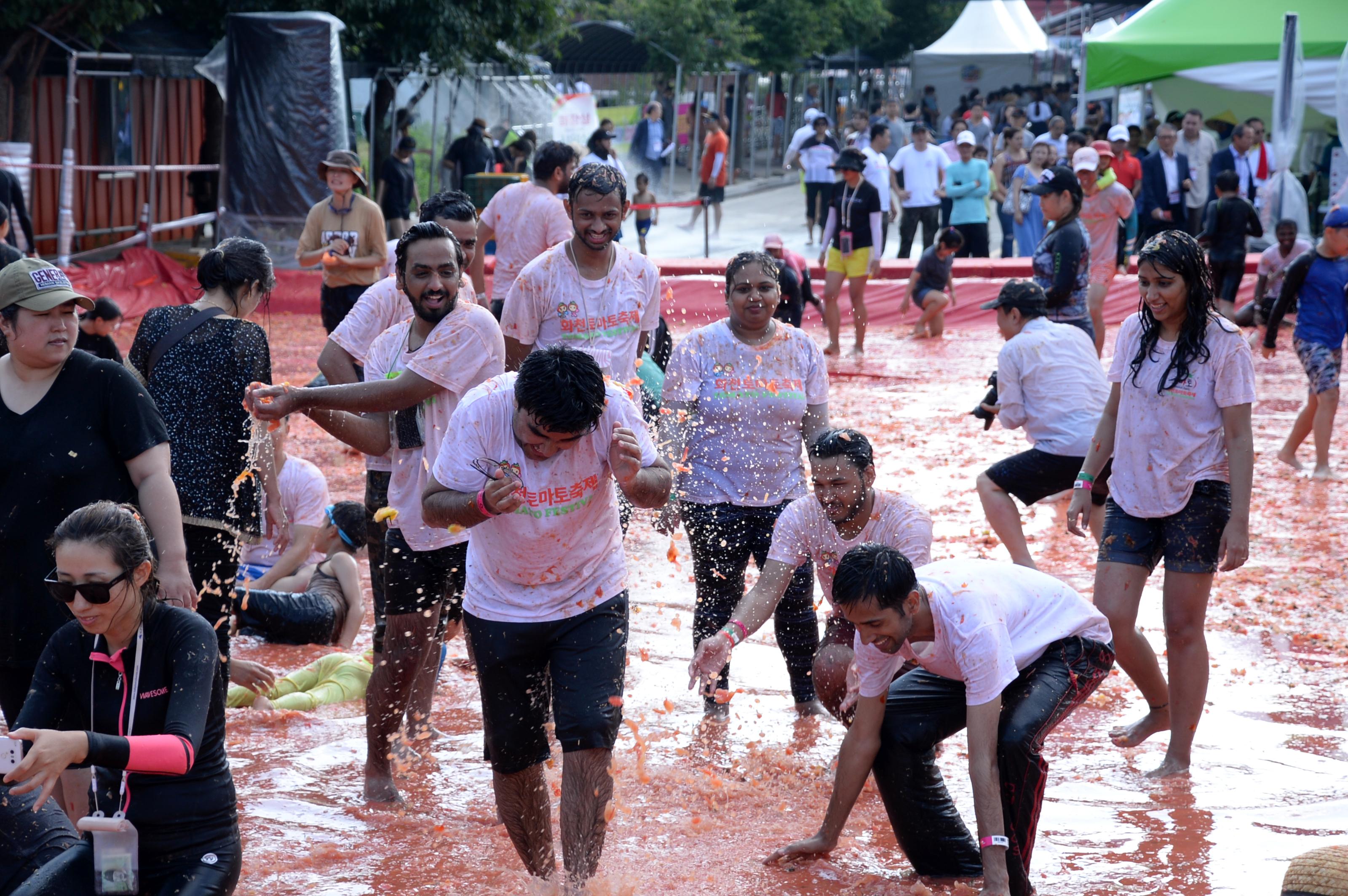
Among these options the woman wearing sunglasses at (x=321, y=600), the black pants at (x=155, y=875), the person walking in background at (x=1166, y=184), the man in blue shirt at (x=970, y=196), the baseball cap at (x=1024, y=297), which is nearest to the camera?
the black pants at (x=155, y=875)

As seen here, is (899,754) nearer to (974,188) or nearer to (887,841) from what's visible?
(887,841)

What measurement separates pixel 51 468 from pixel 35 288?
542mm

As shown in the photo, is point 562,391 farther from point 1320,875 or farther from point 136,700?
point 1320,875

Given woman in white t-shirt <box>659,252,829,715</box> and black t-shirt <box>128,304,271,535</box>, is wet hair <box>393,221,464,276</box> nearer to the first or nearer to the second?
black t-shirt <box>128,304,271,535</box>

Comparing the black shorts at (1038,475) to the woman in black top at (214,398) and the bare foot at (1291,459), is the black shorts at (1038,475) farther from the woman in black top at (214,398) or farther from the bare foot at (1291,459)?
the bare foot at (1291,459)

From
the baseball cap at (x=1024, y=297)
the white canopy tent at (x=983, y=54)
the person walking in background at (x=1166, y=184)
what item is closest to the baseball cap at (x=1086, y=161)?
the baseball cap at (x=1024, y=297)

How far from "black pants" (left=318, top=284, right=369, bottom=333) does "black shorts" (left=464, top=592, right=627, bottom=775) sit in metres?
6.33

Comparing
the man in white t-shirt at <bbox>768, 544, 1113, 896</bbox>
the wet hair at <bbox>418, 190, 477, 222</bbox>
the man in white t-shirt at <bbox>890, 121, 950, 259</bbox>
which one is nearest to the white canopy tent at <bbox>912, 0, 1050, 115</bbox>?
the man in white t-shirt at <bbox>890, 121, 950, 259</bbox>

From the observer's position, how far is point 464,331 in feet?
16.5

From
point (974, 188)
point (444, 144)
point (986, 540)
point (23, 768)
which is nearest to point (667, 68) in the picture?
point (444, 144)

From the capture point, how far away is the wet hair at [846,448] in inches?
197

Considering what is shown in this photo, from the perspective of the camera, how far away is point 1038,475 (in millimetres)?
7324

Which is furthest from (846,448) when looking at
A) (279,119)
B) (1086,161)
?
(279,119)

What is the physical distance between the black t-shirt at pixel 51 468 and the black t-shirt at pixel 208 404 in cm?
90
